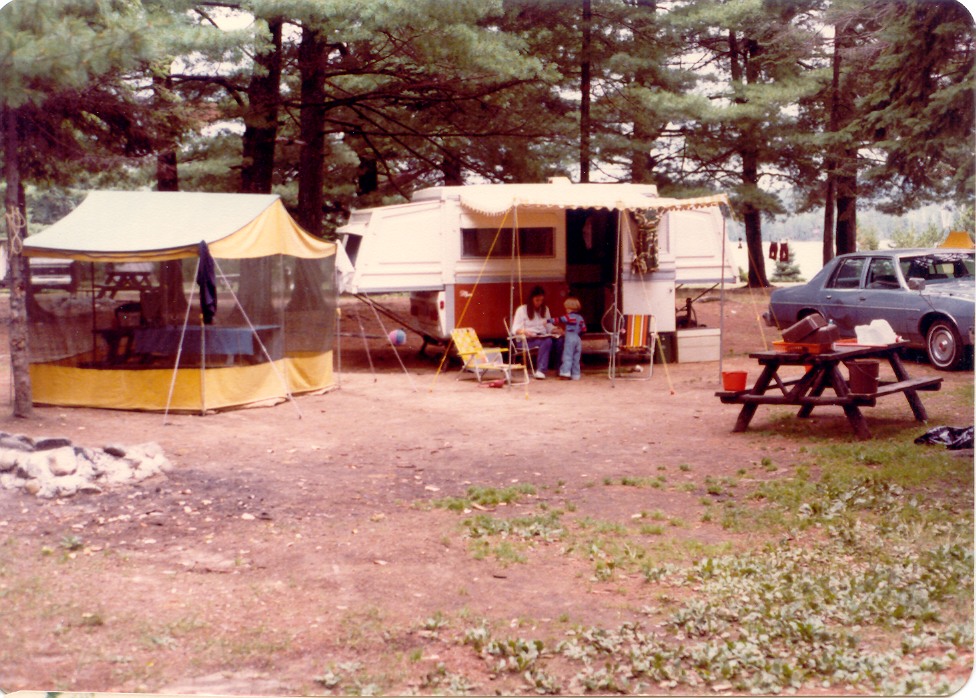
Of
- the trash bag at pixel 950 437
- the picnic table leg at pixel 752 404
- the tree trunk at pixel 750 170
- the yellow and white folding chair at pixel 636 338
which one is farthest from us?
the tree trunk at pixel 750 170

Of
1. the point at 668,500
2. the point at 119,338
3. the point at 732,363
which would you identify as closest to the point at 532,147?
the point at 732,363

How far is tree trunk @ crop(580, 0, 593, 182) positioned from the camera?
13.3 m

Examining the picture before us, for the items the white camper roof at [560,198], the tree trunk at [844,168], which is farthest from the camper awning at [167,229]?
the tree trunk at [844,168]

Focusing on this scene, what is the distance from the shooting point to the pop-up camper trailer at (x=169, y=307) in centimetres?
931

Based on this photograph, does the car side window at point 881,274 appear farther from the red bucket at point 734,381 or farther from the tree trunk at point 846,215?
the red bucket at point 734,381

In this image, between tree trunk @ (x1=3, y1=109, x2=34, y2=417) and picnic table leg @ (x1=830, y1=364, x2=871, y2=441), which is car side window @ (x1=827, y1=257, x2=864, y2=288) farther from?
tree trunk @ (x1=3, y1=109, x2=34, y2=417)

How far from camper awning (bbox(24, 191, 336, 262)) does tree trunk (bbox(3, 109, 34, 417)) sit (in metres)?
0.78

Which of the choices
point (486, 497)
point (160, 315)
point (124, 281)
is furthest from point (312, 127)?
point (486, 497)

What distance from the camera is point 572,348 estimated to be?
38.9ft

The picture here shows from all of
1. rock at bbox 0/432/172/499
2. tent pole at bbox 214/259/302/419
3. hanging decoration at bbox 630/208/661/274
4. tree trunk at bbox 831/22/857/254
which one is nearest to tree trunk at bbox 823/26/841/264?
tree trunk at bbox 831/22/857/254

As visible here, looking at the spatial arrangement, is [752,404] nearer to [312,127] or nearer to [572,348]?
[572,348]

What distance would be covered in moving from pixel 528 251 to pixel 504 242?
0.33m

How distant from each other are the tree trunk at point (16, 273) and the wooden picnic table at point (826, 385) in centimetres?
551

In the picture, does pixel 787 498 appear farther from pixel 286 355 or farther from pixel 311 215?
pixel 311 215
